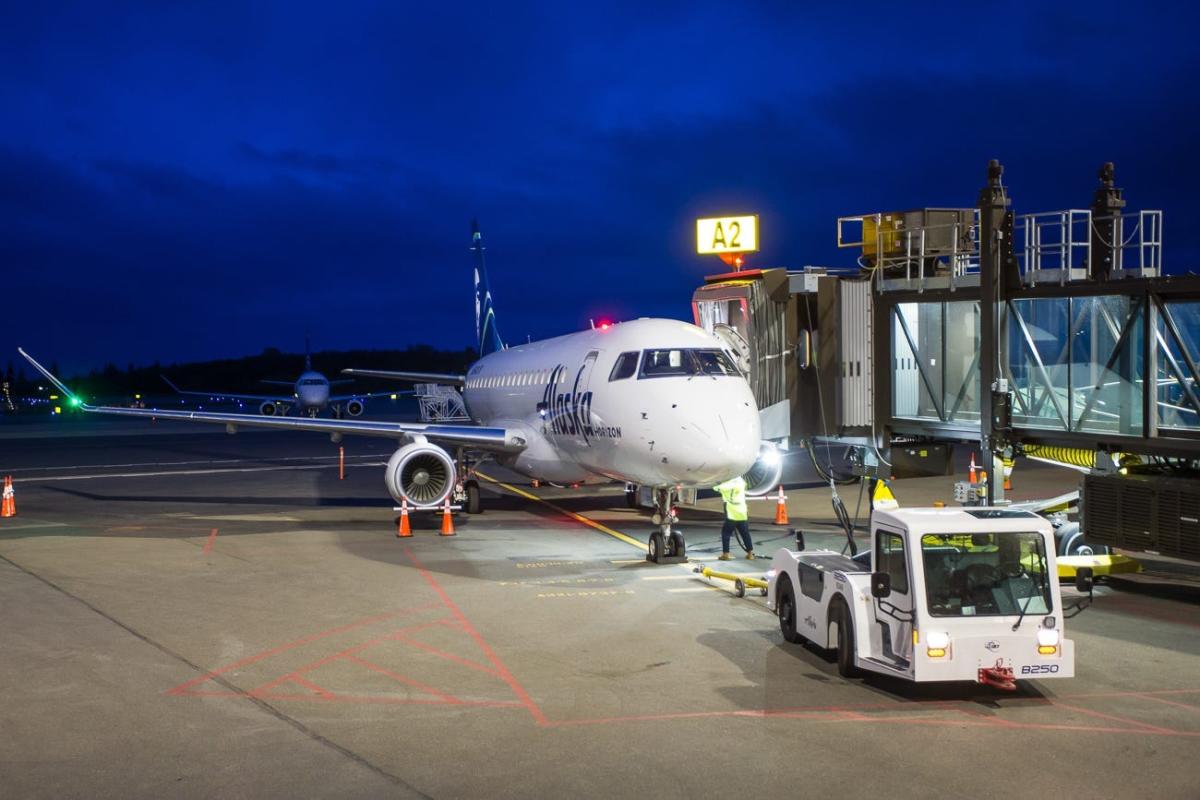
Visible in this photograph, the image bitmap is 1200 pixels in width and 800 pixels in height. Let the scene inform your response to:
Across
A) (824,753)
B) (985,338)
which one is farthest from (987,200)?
(824,753)

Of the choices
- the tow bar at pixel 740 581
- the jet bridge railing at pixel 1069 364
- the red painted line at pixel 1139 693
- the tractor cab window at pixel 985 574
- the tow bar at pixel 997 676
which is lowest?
the red painted line at pixel 1139 693

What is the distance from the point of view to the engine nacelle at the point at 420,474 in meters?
26.1

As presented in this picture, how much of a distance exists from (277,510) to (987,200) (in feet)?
63.6

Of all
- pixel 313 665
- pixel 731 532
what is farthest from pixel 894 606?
pixel 731 532

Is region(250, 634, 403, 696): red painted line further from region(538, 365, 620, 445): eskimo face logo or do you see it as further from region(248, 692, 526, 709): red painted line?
region(538, 365, 620, 445): eskimo face logo

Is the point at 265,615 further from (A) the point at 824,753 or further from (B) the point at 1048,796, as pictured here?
(B) the point at 1048,796

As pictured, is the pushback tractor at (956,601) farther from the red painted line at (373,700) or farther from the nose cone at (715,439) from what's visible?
the nose cone at (715,439)

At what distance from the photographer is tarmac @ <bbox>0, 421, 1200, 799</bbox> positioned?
9.54m

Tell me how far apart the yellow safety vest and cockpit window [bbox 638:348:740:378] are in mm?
2123

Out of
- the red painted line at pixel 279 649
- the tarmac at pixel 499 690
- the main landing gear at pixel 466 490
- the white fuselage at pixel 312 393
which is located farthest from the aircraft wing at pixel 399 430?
the white fuselage at pixel 312 393

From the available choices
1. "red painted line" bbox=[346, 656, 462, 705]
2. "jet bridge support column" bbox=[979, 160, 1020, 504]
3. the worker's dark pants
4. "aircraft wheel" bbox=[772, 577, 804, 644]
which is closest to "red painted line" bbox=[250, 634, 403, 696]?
"red painted line" bbox=[346, 656, 462, 705]

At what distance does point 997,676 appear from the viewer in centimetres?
1121

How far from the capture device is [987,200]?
18.2m

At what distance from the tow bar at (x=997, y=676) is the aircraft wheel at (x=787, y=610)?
10.3ft
